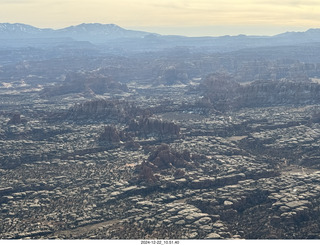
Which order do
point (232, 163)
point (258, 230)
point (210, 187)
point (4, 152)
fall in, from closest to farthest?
point (258, 230) → point (210, 187) → point (232, 163) → point (4, 152)

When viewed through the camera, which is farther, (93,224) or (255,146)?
(255,146)

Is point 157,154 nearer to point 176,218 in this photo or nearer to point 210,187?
point 210,187

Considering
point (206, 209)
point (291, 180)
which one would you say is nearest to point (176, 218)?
point (206, 209)

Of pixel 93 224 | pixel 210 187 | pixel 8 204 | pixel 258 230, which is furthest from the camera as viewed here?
pixel 210 187

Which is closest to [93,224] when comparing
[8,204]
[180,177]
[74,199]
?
[74,199]

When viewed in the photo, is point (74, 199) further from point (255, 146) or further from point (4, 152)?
point (255, 146)

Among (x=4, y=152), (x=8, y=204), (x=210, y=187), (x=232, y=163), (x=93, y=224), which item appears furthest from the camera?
(x=4, y=152)

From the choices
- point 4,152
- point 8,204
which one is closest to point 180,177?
point 8,204

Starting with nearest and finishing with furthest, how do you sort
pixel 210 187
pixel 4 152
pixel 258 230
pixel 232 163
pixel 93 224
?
pixel 258 230 < pixel 93 224 < pixel 210 187 < pixel 232 163 < pixel 4 152

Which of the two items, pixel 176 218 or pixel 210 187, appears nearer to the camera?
pixel 176 218
